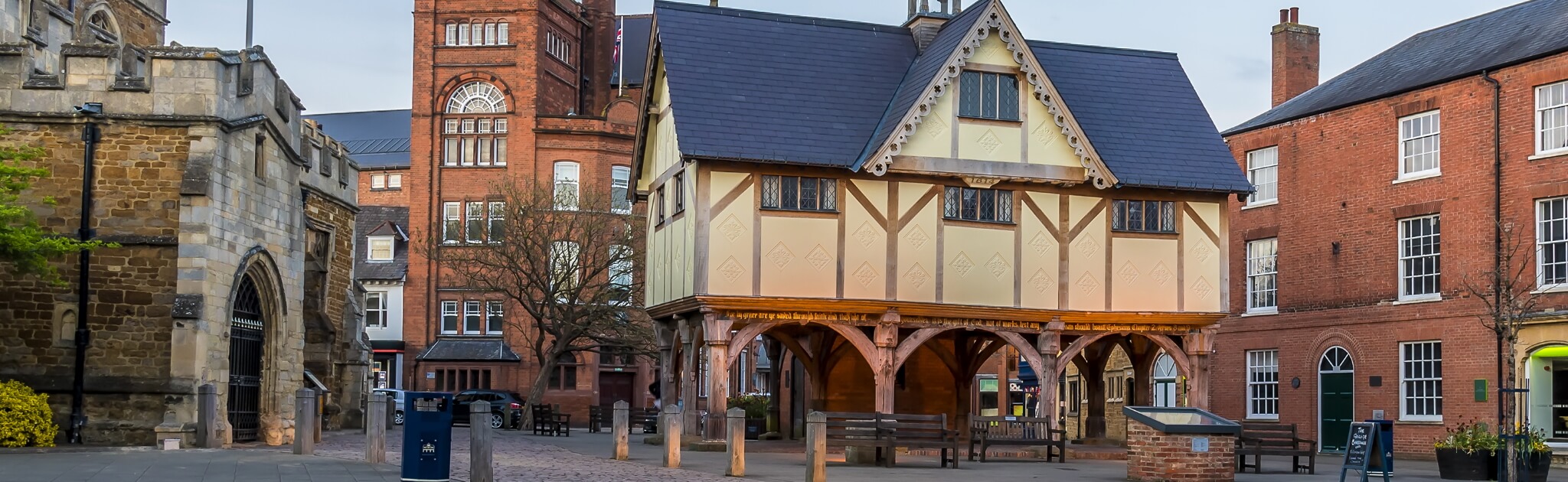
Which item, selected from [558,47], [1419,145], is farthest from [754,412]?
[558,47]

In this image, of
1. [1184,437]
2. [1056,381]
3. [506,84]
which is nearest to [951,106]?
[1056,381]

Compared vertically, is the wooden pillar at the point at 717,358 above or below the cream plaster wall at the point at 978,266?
below

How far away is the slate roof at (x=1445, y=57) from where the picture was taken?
31484 mm

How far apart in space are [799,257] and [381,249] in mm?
41806

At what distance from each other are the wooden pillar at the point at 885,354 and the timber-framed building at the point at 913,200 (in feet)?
0.13

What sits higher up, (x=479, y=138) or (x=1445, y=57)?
(x=479, y=138)

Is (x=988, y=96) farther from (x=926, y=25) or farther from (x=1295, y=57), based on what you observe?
(x=1295, y=57)

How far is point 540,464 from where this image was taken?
945 inches

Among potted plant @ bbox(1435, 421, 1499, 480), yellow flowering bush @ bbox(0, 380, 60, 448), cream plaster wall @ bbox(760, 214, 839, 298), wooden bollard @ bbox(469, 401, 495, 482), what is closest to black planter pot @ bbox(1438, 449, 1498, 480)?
potted plant @ bbox(1435, 421, 1499, 480)

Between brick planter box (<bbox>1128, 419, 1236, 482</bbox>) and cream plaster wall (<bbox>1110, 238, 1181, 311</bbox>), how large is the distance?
892 centimetres

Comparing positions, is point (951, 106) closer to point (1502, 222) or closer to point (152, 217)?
point (1502, 222)

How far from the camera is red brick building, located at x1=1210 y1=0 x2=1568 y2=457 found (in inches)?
1206

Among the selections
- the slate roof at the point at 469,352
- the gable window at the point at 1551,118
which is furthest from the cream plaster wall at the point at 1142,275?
the slate roof at the point at 469,352

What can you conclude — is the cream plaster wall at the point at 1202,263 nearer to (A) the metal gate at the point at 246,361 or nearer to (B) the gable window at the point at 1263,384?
(B) the gable window at the point at 1263,384
